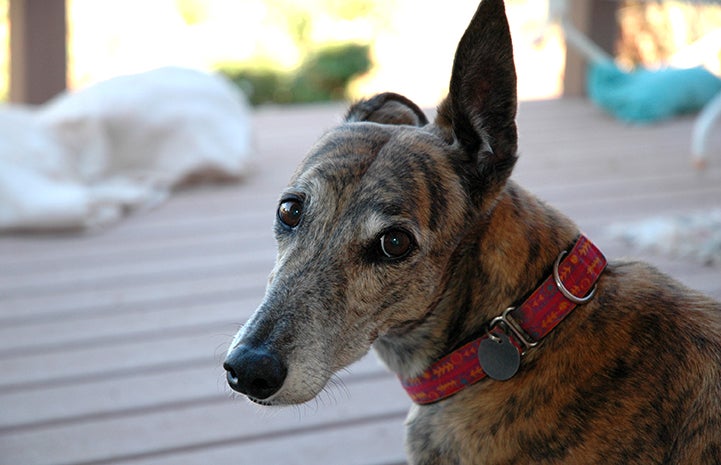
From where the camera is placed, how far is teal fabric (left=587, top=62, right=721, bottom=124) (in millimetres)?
6312

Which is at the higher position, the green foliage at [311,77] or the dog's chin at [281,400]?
the dog's chin at [281,400]

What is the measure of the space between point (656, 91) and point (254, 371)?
5471 millimetres

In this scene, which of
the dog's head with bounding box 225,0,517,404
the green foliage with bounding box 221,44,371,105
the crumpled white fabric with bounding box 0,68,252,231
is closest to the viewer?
the dog's head with bounding box 225,0,517,404

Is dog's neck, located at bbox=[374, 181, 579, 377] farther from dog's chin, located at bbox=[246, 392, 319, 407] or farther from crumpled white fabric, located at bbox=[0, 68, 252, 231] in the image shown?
crumpled white fabric, located at bbox=[0, 68, 252, 231]

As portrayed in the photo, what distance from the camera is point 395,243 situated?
1710 millimetres

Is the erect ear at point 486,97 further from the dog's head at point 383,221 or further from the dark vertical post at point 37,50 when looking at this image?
the dark vertical post at point 37,50

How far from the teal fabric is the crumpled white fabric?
9.29 ft

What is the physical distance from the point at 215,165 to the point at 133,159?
1.62ft

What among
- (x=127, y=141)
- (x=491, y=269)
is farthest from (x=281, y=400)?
(x=127, y=141)

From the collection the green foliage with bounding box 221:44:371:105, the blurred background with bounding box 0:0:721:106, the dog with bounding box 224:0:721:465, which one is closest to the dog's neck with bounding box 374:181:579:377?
the dog with bounding box 224:0:721:465

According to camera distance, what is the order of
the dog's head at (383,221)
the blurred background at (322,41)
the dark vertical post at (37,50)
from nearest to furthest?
the dog's head at (383,221) → the dark vertical post at (37,50) → the blurred background at (322,41)

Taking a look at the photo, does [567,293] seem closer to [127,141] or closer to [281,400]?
[281,400]

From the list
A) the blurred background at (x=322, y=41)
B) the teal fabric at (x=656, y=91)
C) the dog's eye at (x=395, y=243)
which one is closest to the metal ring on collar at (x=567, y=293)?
the dog's eye at (x=395, y=243)

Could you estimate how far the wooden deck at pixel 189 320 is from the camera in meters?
2.54
